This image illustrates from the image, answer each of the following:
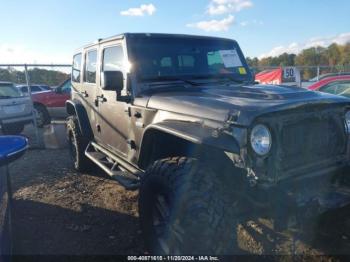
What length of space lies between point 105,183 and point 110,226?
160 cm

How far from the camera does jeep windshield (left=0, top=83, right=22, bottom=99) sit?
974 cm

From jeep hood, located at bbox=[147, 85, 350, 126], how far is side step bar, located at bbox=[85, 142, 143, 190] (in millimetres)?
839

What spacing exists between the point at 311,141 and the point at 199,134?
94 centimetres

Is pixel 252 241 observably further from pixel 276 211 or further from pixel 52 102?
pixel 52 102

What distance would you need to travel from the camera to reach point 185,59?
4316 mm

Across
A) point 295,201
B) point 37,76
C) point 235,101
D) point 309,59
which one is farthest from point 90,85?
point 309,59

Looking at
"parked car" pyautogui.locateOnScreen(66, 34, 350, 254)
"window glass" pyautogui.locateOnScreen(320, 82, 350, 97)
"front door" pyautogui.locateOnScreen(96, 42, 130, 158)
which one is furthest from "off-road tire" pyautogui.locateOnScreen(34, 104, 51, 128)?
"parked car" pyautogui.locateOnScreen(66, 34, 350, 254)

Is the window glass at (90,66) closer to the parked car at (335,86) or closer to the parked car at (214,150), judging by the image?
the parked car at (214,150)

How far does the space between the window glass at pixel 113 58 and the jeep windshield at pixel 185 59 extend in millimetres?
231

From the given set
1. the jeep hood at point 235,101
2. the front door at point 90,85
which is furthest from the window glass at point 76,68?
the jeep hood at point 235,101

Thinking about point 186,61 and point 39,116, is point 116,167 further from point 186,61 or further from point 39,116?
Answer: point 39,116

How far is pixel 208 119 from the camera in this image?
9.41 ft

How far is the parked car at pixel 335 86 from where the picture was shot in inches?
320

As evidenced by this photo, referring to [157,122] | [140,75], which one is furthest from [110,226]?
[140,75]
